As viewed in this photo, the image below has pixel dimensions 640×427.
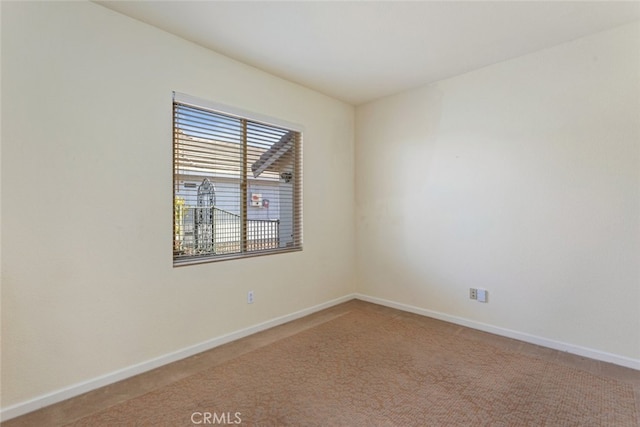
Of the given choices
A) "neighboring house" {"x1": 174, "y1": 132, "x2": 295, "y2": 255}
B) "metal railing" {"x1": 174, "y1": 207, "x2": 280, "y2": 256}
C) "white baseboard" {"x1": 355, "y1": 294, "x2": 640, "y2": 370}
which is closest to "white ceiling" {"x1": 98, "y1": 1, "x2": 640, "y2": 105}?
"neighboring house" {"x1": 174, "y1": 132, "x2": 295, "y2": 255}

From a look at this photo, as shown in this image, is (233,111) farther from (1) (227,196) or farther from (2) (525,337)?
(2) (525,337)

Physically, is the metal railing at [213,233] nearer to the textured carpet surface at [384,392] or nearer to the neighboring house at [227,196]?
the neighboring house at [227,196]

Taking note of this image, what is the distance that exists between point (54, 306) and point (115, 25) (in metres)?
1.95

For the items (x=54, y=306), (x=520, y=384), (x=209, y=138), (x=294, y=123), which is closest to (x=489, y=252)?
(x=520, y=384)

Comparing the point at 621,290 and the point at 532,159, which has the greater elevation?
the point at 532,159

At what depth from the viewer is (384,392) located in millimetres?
2107

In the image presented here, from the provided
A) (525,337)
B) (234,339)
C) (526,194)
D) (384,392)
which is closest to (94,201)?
(234,339)

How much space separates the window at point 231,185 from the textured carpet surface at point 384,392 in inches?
40.3

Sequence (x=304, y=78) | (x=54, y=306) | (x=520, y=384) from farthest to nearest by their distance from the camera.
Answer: (x=304, y=78)
(x=520, y=384)
(x=54, y=306)

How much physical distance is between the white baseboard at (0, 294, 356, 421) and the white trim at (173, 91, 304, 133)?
6.68 feet

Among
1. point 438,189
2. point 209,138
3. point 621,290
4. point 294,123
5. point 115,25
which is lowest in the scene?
point 621,290

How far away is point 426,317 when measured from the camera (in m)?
3.56

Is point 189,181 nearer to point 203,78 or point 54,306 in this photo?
point 203,78

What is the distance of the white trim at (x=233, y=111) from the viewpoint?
2625 mm
